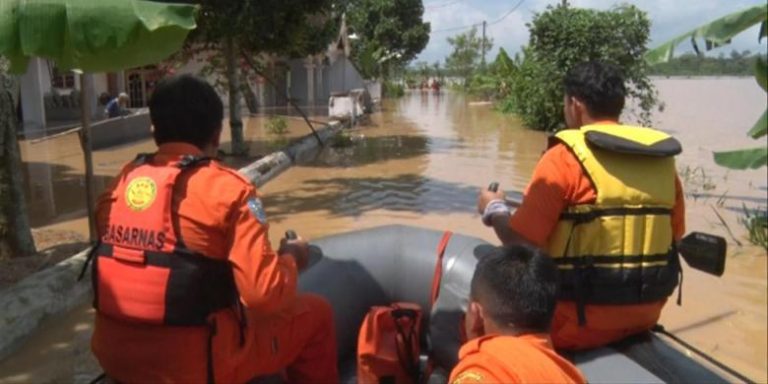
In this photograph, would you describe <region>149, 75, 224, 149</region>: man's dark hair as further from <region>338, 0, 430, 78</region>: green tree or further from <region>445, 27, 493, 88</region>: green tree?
<region>445, 27, 493, 88</region>: green tree

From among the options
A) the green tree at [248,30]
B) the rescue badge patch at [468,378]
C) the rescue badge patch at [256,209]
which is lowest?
the rescue badge patch at [468,378]

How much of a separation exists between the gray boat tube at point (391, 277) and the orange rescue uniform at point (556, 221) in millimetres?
401

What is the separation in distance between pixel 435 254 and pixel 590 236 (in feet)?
3.28


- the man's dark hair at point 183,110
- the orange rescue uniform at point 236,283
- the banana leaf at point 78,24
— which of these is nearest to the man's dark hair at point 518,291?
the orange rescue uniform at point 236,283

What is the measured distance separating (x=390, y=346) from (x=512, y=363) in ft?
4.32

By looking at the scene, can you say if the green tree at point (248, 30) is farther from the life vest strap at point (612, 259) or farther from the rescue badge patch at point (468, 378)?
the rescue badge patch at point (468, 378)

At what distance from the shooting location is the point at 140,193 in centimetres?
206

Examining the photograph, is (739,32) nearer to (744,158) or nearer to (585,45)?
(744,158)

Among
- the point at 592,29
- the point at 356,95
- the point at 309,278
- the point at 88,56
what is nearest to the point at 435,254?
the point at 309,278

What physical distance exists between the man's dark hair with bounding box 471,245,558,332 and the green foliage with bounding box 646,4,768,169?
0.49 meters

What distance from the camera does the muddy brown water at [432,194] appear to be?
4.42 m

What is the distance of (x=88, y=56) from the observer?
2.57 meters

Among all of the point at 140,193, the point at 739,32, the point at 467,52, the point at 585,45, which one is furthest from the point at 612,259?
the point at 467,52

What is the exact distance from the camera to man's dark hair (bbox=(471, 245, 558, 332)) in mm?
1763
